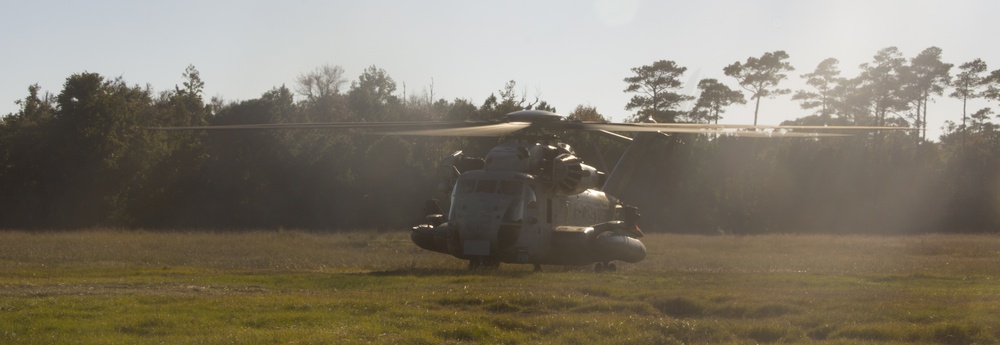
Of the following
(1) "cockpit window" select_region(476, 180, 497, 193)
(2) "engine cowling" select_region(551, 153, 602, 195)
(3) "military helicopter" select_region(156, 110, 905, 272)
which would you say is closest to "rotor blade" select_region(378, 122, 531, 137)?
(3) "military helicopter" select_region(156, 110, 905, 272)

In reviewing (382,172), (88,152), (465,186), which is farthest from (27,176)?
(465,186)

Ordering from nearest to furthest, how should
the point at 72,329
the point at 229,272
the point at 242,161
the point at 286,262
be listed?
the point at 72,329 → the point at 229,272 → the point at 286,262 → the point at 242,161

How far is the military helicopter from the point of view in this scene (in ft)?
82.9

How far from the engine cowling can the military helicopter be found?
26mm

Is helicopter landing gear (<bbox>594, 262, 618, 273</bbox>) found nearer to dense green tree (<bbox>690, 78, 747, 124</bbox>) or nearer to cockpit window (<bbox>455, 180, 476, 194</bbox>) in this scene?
cockpit window (<bbox>455, 180, 476, 194</bbox>)

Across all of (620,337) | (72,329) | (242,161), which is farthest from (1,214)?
(620,337)

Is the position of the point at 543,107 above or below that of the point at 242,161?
above

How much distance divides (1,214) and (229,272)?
138ft

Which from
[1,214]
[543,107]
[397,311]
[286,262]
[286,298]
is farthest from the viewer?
[543,107]

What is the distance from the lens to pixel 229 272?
2581cm

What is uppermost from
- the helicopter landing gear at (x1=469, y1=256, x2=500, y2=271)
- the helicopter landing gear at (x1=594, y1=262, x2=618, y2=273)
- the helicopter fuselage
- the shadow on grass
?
the helicopter fuselage

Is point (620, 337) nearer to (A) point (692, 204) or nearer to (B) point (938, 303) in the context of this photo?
(B) point (938, 303)

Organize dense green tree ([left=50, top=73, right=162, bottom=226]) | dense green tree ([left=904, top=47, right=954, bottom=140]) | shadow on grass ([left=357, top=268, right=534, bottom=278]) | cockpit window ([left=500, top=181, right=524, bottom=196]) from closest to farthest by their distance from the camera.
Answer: shadow on grass ([left=357, top=268, right=534, bottom=278])
cockpit window ([left=500, top=181, right=524, bottom=196])
dense green tree ([left=50, top=73, right=162, bottom=226])
dense green tree ([left=904, top=47, right=954, bottom=140])

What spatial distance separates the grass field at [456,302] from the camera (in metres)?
14.2
